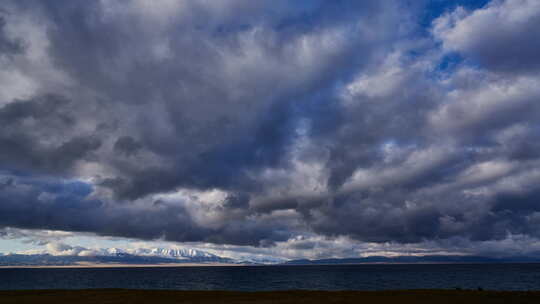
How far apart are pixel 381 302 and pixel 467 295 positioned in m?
10.5

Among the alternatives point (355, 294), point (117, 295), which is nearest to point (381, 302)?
point (355, 294)

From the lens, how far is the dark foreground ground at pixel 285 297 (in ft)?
115

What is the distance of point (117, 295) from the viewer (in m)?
43.8

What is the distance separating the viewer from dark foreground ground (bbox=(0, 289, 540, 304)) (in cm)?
3512

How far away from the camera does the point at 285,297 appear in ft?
130

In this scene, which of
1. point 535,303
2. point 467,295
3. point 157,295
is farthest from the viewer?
point 157,295

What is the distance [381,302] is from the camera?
113 feet

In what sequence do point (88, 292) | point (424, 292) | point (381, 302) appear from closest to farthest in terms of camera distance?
point (381, 302)
point (424, 292)
point (88, 292)

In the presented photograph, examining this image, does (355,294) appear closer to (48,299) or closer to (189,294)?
(189,294)

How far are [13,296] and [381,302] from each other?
4559 centimetres

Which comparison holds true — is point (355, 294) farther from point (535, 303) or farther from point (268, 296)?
point (535, 303)

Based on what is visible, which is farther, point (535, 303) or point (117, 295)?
point (117, 295)

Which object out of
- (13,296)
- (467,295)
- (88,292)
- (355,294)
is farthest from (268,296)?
(13,296)

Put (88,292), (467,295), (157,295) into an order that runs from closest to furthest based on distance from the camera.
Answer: (467,295) < (157,295) < (88,292)
